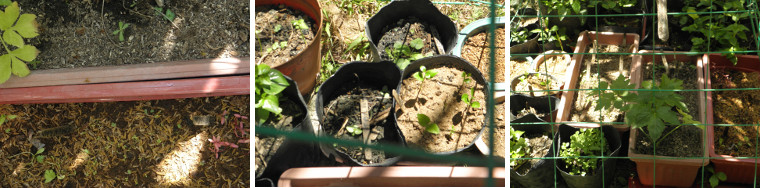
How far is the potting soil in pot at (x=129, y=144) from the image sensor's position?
2264 millimetres

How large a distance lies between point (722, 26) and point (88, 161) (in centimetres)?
265

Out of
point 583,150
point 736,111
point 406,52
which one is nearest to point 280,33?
point 406,52

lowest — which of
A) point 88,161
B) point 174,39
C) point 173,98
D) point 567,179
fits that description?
point 567,179

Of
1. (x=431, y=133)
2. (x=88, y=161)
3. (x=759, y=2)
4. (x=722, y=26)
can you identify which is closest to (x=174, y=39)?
(x=88, y=161)

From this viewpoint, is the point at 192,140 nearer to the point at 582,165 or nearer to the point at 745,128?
the point at 582,165

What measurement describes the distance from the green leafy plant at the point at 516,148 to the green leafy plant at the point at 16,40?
1807mm

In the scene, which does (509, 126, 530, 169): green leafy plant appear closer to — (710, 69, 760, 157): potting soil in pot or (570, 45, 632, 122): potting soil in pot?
(570, 45, 632, 122): potting soil in pot

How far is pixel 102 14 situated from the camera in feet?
7.91

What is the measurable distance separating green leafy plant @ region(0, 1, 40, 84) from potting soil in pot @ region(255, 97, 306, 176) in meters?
0.93

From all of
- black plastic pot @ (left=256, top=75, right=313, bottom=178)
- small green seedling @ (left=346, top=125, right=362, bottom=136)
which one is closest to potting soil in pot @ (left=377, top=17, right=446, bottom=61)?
small green seedling @ (left=346, top=125, right=362, bottom=136)

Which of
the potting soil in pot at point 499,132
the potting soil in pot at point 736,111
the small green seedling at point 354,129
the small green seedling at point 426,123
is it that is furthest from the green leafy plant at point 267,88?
the potting soil in pot at point 736,111

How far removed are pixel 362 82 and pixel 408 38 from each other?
323 mm

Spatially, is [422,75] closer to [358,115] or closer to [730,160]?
[358,115]

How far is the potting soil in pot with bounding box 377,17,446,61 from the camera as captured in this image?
240 centimetres
